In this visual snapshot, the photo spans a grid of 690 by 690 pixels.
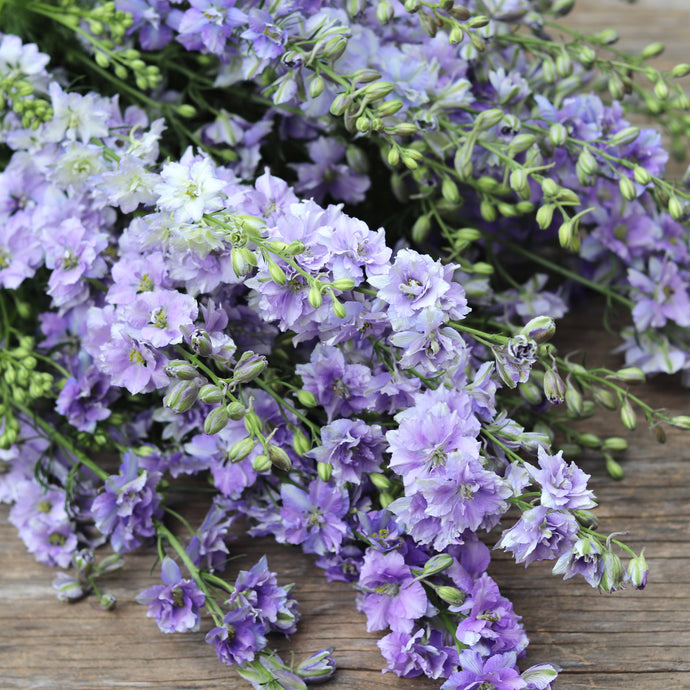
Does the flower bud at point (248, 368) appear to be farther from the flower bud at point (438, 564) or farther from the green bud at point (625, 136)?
the green bud at point (625, 136)

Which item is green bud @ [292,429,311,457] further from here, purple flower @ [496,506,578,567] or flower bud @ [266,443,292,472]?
purple flower @ [496,506,578,567]

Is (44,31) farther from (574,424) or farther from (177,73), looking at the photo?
(574,424)

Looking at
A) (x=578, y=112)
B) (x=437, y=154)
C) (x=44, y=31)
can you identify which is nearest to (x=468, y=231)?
(x=437, y=154)

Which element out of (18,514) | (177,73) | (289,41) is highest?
(289,41)

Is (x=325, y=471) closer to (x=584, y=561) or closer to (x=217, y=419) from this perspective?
(x=217, y=419)

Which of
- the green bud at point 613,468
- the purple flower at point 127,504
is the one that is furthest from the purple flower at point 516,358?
the purple flower at point 127,504

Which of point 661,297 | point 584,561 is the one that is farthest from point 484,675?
point 661,297

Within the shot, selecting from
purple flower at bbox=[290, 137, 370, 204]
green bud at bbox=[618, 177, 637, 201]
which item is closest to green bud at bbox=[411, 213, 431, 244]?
purple flower at bbox=[290, 137, 370, 204]
